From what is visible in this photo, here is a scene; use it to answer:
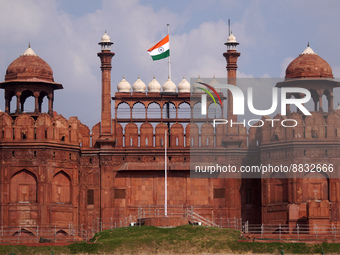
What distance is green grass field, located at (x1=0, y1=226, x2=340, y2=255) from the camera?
5881cm

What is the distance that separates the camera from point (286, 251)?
58719 millimetres

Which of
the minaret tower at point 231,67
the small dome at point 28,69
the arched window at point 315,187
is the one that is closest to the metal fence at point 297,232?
the arched window at point 315,187

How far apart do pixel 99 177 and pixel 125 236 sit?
1102 cm

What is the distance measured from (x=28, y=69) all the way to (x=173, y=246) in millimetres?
19794

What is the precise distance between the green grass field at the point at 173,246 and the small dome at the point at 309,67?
16.0 metres

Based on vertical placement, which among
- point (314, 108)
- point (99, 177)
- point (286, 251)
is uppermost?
point (314, 108)

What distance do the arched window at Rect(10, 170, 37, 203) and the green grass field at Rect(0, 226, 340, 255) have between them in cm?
852

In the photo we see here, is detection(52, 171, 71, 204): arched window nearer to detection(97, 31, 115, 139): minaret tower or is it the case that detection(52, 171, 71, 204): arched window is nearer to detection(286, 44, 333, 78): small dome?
detection(97, 31, 115, 139): minaret tower

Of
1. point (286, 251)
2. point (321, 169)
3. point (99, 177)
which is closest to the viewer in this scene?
point (286, 251)

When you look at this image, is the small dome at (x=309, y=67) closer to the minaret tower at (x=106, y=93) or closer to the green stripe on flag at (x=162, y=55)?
the green stripe on flag at (x=162, y=55)

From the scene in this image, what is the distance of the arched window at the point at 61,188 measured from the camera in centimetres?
6917

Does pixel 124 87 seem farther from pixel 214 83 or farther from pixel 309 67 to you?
pixel 309 67

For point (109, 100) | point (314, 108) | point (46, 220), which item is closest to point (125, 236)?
point (46, 220)

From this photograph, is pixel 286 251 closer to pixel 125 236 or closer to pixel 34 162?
pixel 125 236
